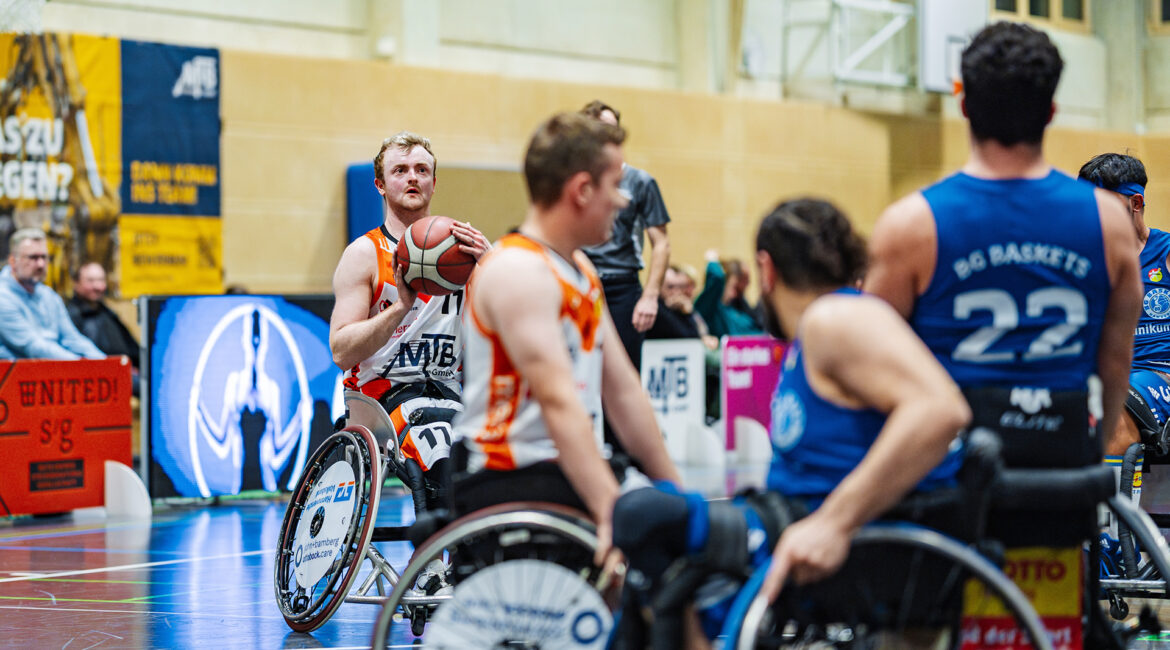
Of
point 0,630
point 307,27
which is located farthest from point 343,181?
point 0,630

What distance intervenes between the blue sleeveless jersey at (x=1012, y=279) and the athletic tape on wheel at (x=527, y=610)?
3.24 feet

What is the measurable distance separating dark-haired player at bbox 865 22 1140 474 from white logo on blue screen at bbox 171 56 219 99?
1203cm

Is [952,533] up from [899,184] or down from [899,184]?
down

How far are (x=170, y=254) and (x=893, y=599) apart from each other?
12.3m

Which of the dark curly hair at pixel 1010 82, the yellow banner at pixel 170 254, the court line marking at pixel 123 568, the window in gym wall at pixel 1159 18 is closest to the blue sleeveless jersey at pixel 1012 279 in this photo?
the dark curly hair at pixel 1010 82

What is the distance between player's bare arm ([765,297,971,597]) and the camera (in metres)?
3.04

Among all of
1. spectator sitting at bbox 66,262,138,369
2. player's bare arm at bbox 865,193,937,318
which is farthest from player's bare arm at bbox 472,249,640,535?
spectator sitting at bbox 66,262,138,369

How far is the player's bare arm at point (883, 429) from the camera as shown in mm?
3043

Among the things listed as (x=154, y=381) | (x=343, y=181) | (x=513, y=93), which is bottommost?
(x=154, y=381)

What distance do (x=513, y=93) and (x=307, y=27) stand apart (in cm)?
236

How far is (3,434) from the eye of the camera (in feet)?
32.3

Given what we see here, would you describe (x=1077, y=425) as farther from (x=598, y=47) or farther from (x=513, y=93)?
(x=598, y=47)

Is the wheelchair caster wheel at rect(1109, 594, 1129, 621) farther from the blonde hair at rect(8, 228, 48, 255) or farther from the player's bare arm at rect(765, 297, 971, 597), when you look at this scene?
the blonde hair at rect(8, 228, 48, 255)

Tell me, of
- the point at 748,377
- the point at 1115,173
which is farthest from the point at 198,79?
the point at 1115,173
